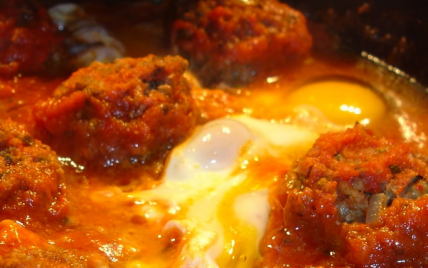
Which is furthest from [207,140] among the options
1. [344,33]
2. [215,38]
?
[344,33]

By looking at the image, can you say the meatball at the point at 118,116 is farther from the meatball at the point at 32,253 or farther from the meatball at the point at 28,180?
the meatball at the point at 32,253

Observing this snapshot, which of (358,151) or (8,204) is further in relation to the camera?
(358,151)

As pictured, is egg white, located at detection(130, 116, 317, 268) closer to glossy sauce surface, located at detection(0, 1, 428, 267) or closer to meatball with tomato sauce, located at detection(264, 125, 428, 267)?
glossy sauce surface, located at detection(0, 1, 428, 267)

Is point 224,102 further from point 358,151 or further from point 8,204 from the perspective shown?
point 8,204

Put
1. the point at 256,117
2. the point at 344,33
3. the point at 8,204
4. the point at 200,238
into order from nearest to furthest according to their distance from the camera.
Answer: the point at 8,204 < the point at 200,238 < the point at 256,117 < the point at 344,33

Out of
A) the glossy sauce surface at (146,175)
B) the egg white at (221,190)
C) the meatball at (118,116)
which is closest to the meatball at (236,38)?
the glossy sauce surface at (146,175)

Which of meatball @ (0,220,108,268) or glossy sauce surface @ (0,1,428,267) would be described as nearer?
meatball @ (0,220,108,268)

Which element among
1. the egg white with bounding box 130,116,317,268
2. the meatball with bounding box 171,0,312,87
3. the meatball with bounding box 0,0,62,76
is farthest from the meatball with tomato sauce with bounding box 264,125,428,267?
the meatball with bounding box 0,0,62,76
